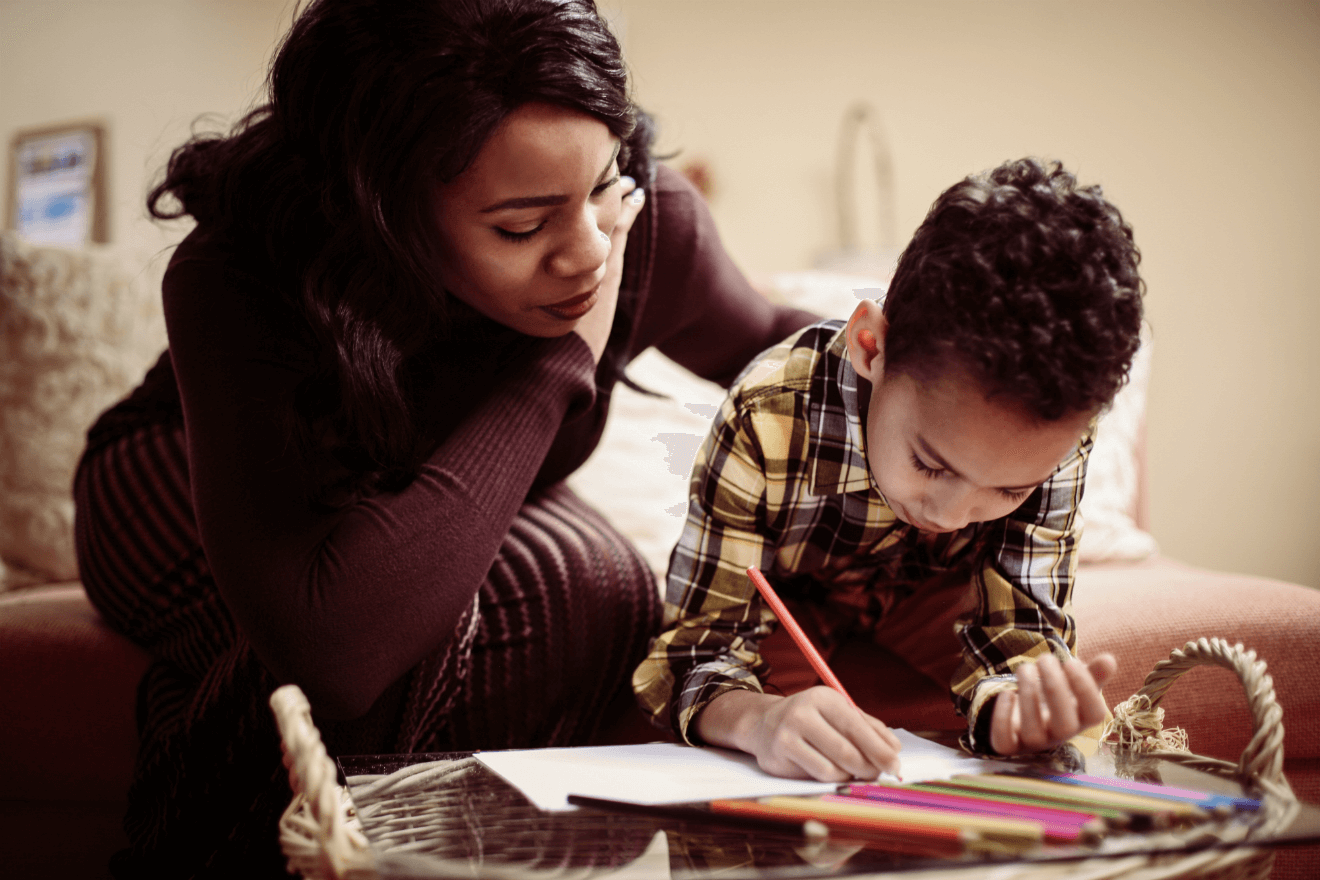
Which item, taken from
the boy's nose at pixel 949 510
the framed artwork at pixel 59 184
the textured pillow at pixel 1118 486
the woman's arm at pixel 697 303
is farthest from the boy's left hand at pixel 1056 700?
the framed artwork at pixel 59 184

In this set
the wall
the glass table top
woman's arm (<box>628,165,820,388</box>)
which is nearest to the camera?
the glass table top

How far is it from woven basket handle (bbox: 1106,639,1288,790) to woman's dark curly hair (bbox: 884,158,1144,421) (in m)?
0.18

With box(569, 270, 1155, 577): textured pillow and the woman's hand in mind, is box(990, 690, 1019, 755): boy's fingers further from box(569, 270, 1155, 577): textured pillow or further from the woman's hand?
box(569, 270, 1155, 577): textured pillow

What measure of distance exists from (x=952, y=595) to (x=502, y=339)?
50 cm

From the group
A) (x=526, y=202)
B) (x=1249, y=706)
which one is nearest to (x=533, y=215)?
(x=526, y=202)

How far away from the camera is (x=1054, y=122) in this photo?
2.05 m

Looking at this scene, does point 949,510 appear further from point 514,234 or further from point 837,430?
point 514,234

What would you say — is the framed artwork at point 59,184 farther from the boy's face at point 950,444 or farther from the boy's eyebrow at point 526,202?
the boy's face at point 950,444

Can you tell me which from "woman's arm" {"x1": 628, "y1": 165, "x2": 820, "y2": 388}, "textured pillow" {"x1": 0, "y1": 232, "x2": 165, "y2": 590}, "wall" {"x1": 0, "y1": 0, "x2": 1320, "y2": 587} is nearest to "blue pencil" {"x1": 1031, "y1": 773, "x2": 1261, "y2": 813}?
"woman's arm" {"x1": 628, "y1": 165, "x2": 820, "y2": 388}

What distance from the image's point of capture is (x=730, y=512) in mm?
753

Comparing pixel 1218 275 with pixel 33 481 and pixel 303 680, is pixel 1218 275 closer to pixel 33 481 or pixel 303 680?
pixel 303 680

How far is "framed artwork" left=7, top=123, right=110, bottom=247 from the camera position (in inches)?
84.9

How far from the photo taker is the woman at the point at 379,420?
2.34 feet

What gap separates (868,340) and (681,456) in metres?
0.73
